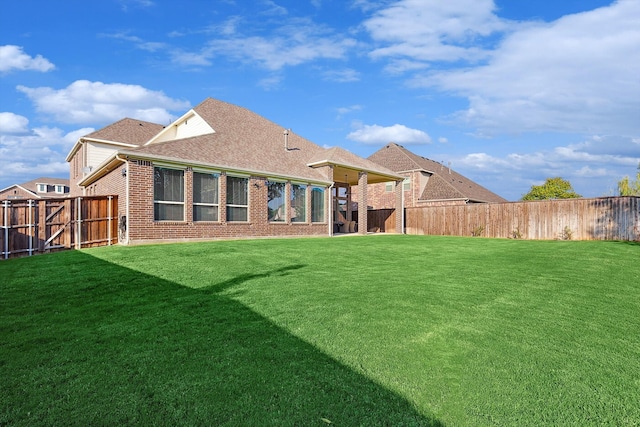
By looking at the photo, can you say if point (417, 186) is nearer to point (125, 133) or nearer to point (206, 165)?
point (206, 165)

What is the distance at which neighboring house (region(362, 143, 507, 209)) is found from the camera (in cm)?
2831

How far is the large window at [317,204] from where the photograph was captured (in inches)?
689

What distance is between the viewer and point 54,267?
24.0ft

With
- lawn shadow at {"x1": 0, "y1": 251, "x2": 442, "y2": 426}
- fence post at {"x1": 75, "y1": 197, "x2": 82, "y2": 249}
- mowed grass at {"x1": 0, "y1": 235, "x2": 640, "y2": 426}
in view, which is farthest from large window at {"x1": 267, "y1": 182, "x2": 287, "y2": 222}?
lawn shadow at {"x1": 0, "y1": 251, "x2": 442, "y2": 426}

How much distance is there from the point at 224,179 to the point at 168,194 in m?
2.26

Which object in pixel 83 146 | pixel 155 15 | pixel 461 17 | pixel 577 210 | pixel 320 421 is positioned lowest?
pixel 320 421

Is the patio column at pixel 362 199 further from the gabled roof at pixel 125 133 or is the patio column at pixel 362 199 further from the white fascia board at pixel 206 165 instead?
the gabled roof at pixel 125 133

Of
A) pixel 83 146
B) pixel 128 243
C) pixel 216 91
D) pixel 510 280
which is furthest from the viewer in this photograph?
pixel 83 146

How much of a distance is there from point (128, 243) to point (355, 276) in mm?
8271

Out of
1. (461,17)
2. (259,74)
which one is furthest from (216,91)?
(461,17)

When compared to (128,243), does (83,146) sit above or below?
above

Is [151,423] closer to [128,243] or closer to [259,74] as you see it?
[128,243]

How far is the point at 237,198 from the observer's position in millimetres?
14164

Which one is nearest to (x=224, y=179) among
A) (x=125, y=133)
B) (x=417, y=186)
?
(x=125, y=133)
